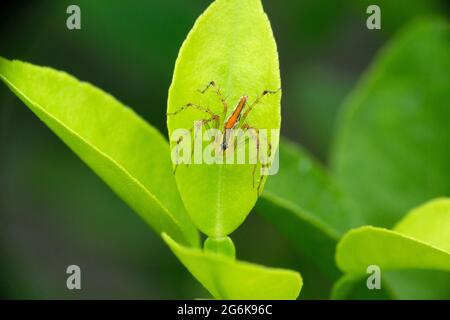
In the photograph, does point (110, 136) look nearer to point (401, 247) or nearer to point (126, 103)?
point (401, 247)

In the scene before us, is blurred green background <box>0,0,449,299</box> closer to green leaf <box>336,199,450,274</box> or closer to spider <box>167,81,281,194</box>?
green leaf <box>336,199,450,274</box>

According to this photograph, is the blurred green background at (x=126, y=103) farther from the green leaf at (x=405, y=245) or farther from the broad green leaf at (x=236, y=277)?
the broad green leaf at (x=236, y=277)

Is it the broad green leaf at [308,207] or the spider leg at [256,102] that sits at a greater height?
the spider leg at [256,102]

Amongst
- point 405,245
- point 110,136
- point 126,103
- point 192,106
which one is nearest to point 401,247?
point 405,245

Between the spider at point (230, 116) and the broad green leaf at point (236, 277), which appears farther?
the spider at point (230, 116)

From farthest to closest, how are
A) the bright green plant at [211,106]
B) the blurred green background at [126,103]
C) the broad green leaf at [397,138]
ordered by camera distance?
the blurred green background at [126,103], the broad green leaf at [397,138], the bright green plant at [211,106]

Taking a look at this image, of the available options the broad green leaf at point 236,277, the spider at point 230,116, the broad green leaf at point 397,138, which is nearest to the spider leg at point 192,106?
the spider at point 230,116
